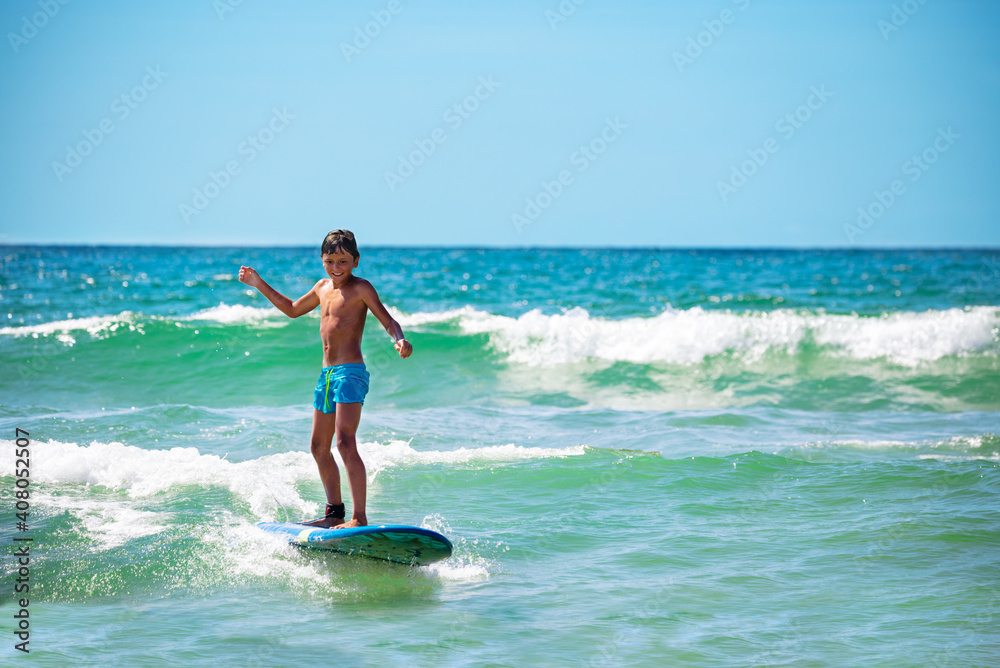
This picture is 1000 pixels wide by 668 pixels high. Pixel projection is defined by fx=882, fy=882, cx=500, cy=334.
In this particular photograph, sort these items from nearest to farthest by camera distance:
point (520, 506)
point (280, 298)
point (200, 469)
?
1. point (280, 298)
2. point (520, 506)
3. point (200, 469)

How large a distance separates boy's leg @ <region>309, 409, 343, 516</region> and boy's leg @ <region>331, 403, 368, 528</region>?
150 millimetres

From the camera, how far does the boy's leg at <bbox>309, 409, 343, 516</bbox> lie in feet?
17.4

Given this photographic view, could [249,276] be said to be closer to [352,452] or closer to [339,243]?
[339,243]

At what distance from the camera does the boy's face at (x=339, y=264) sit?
5.15m

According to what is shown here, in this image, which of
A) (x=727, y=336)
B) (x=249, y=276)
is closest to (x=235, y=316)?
(x=727, y=336)

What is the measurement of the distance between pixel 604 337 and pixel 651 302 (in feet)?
27.2

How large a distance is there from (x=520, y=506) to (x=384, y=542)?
1.83 metres

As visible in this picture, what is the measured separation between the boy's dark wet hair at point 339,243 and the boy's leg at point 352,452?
0.91 meters

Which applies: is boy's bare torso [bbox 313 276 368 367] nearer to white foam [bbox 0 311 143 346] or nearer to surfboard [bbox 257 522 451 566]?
surfboard [bbox 257 522 451 566]

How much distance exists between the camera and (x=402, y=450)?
7.93 metres

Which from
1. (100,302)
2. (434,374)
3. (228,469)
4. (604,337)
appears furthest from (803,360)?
(100,302)

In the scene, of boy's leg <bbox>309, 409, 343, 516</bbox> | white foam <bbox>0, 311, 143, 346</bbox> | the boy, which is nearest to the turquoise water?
white foam <bbox>0, 311, 143, 346</bbox>

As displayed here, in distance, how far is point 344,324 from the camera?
5.16m

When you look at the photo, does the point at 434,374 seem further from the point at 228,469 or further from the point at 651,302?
the point at 651,302
